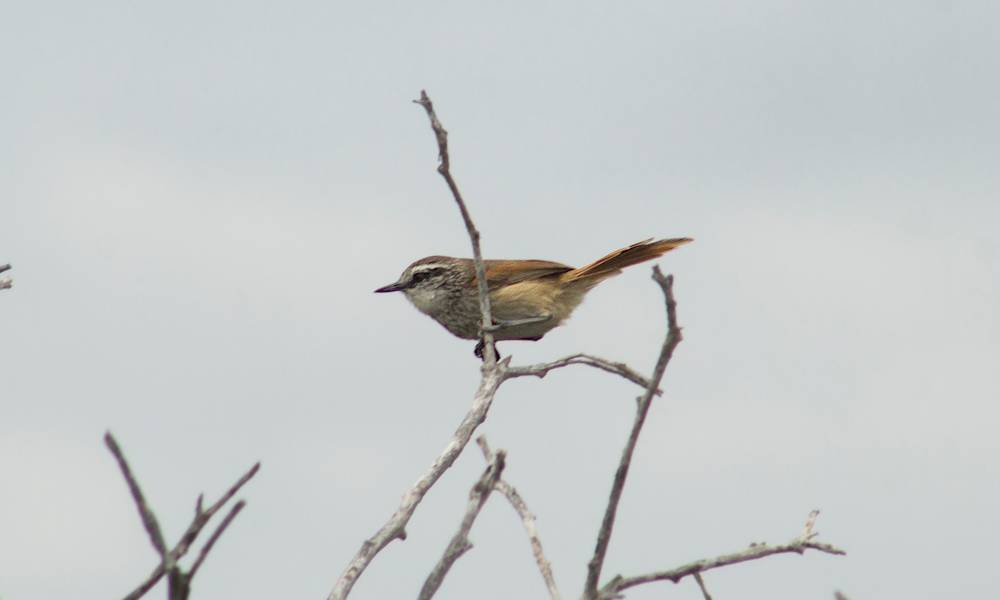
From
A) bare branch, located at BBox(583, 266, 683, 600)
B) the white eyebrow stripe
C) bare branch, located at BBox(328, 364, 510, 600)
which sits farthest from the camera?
the white eyebrow stripe

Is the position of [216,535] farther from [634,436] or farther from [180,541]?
[634,436]

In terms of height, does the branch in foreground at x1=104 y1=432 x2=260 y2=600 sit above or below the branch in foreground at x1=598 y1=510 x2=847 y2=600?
below

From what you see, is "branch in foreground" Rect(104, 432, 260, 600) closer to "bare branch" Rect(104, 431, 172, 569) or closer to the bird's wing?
"bare branch" Rect(104, 431, 172, 569)

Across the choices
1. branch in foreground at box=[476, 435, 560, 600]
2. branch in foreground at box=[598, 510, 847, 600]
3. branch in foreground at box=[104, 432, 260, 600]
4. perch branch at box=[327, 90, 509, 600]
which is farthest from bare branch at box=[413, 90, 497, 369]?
branch in foreground at box=[104, 432, 260, 600]

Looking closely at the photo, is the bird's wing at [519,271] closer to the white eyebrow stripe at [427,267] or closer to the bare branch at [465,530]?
the white eyebrow stripe at [427,267]

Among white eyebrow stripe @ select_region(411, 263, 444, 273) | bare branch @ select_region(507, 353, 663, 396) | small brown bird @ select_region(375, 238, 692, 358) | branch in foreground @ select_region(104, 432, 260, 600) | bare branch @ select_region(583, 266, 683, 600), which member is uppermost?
white eyebrow stripe @ select_region(411, 263, 444, 273)

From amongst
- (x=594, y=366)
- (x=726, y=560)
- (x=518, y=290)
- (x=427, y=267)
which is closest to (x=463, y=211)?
(x=594, y=366)

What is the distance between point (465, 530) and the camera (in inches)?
150

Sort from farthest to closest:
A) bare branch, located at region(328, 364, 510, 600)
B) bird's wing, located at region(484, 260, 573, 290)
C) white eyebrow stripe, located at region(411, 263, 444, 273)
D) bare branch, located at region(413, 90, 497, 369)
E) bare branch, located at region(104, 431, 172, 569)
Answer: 1. white eyebrow stripe, located at region(411, 263, 444, 273)
2. bird's wing, located at region(484, 260, 573, 290)
3. bare branch, located at region(413, 90, 497, 369)
4. bare branch, located at region(328, 364, 510, 600)
5. bare branch, located at region(104, 431, 172, 569)

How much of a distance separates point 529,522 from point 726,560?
0.97 meters

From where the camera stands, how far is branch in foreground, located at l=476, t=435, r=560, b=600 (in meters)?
4.43

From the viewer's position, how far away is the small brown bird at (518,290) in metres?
10.7

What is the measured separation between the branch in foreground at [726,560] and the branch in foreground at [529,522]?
1.32 ft

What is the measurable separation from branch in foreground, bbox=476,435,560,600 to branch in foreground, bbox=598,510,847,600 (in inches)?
15.9
